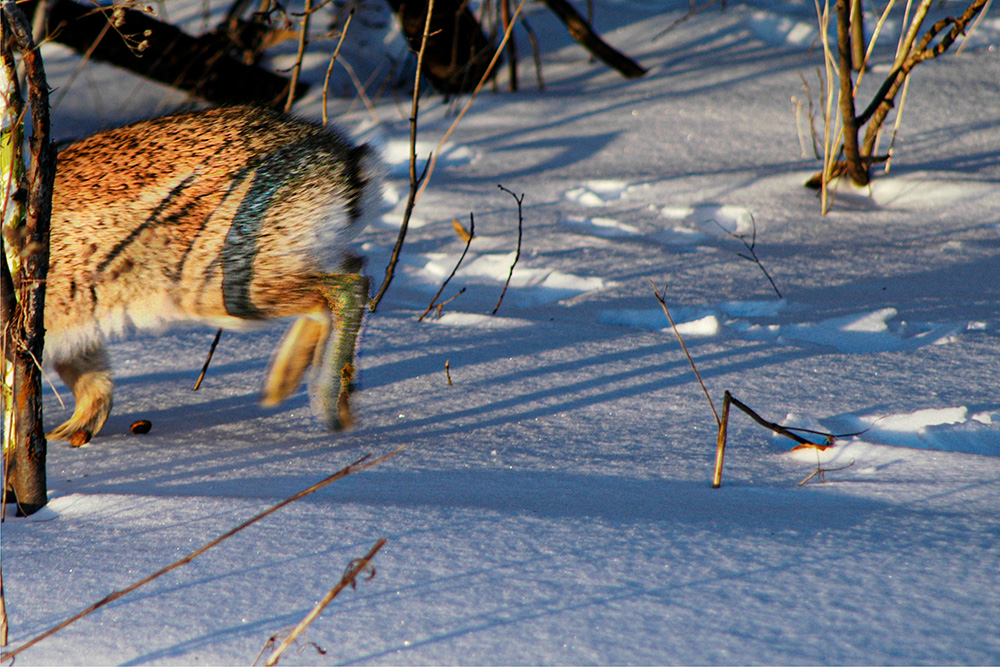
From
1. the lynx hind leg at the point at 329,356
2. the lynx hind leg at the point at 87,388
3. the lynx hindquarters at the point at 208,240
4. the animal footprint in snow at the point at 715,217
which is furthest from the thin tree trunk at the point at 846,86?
the lynx hind leg at the point at 87,388

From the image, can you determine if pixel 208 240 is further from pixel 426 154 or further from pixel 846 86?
pixel 846 86

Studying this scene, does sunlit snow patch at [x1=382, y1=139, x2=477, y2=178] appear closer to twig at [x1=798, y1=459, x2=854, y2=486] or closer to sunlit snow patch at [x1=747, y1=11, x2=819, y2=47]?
sunlit snow patch at [x1=747, y1=11, x2=819, y2=47]

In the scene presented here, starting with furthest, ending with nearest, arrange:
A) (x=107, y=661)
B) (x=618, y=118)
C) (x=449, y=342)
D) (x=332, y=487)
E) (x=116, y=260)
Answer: (x=618, y=118) → (x=449, y=342) → (x=116, y=260) → (x=332, y=487) → (x=107, y=661)

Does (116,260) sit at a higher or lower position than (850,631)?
higher

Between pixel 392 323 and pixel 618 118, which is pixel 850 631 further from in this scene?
pixel 618 118

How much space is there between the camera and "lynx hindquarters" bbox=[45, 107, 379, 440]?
2.04 metres

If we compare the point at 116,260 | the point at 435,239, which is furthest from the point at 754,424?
the point at 435,239

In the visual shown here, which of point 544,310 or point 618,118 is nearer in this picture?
point 544,310

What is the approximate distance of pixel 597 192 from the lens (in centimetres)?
390

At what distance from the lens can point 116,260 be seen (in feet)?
6.71

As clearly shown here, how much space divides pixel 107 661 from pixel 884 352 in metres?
2.06

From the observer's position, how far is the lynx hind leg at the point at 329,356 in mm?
2104

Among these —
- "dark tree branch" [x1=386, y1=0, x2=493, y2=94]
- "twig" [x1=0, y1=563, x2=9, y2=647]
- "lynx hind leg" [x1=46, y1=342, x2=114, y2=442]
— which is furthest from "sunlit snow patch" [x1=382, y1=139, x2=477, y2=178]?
"twig" [x1=0, y1=563, x2=9, y2=647]

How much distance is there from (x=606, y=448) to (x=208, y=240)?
112 cm
